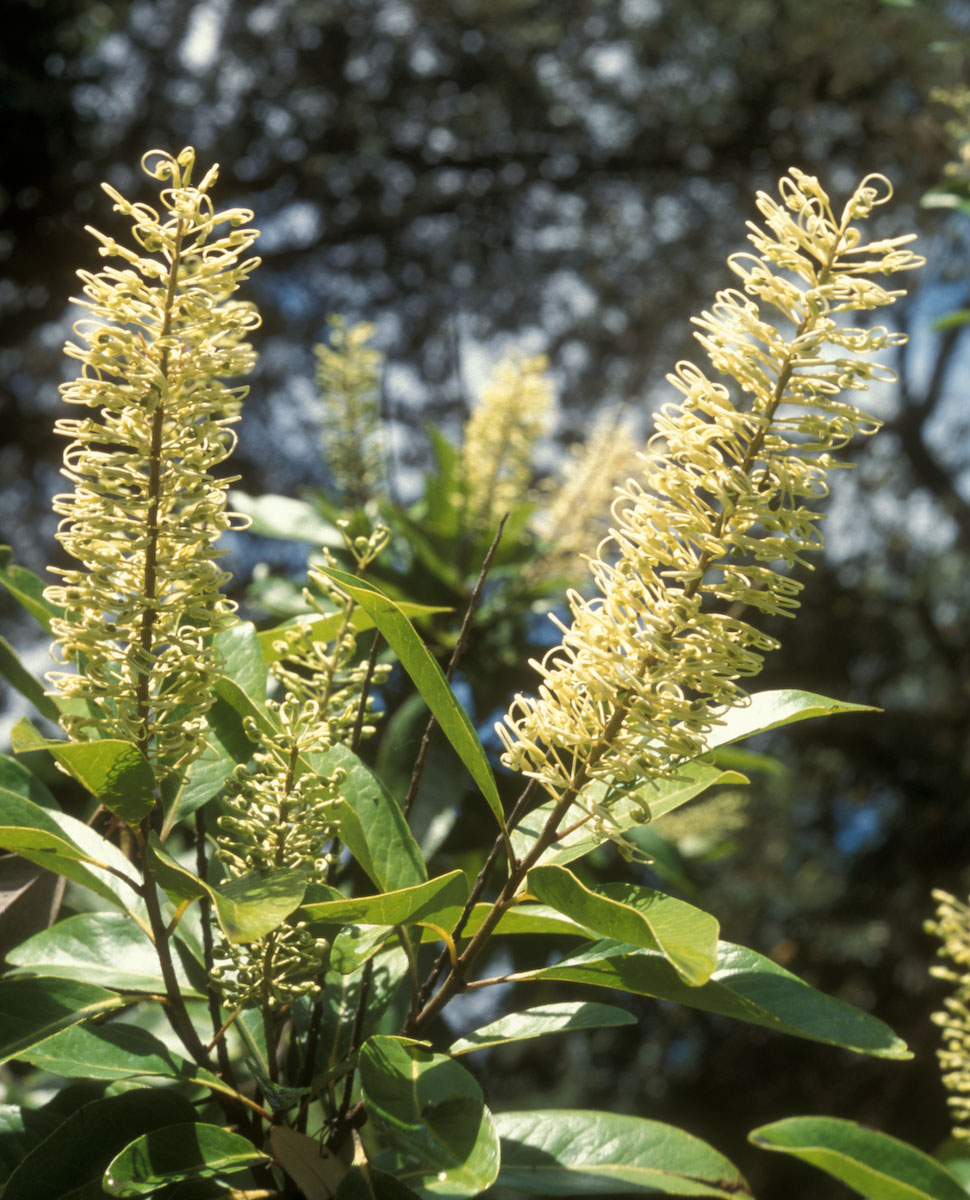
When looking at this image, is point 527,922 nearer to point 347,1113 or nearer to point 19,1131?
point 347,1113

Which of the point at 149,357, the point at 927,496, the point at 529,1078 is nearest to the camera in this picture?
the point at 149,357

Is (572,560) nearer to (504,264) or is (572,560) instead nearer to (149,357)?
(149,357)

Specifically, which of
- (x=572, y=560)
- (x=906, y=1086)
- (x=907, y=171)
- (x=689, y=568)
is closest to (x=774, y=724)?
(x=689, y=568)

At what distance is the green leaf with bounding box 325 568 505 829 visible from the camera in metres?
0.81

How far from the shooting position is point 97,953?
1.05 metres

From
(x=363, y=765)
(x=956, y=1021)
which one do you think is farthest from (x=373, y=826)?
(x=956, y=1021)

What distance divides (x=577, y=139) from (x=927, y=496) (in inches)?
109

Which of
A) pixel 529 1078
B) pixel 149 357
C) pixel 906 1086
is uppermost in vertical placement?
pixel 149 357

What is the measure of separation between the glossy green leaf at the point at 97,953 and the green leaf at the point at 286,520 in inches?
37.1

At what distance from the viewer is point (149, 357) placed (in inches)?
28.8

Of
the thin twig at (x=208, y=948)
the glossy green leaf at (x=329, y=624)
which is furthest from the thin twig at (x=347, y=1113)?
the glossy green leaf at (x=329, y=624)

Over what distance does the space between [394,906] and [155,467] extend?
369mm

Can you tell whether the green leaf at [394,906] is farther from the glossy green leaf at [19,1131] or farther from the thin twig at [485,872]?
the glossy green leaf at [19,1131]

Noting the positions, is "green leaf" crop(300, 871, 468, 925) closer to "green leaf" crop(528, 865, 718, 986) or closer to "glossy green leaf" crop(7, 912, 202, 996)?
"green leaf" crop(528, 865, 718, 986)
